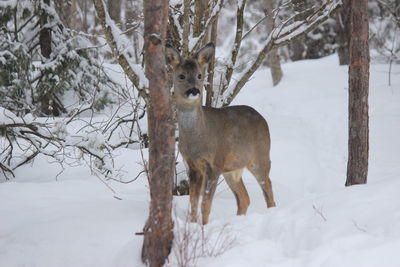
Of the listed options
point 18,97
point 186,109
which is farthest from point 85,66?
point 186,109

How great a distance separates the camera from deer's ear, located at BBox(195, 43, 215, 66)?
6867 mm

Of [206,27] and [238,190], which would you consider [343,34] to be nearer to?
[206,27]

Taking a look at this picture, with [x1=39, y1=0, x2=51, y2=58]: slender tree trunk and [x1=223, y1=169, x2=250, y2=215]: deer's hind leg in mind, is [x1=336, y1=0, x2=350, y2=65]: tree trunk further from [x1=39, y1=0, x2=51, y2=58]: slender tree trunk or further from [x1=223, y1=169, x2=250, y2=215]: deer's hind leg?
[x1=223, y1=169, x2=250, y2=215]: deer's hind leg

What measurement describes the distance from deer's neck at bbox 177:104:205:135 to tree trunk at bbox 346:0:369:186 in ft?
5.90

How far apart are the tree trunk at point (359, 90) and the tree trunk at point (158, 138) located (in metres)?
2.62

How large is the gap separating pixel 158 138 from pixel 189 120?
80.5 inches

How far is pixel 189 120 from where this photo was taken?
22.5ft

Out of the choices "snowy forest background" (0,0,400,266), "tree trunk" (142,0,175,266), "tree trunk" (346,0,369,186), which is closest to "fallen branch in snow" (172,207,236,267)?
"snowy forest background" (0,0,400,266)

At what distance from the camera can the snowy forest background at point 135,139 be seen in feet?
15.7

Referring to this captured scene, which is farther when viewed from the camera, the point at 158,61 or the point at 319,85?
the point at 319,85

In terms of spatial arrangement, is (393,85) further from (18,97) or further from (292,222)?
(292,222)

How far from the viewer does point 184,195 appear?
8211 millimetres

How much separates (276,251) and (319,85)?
1303 centimetres

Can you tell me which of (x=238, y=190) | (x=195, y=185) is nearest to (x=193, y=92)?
(x=195, y=185)
